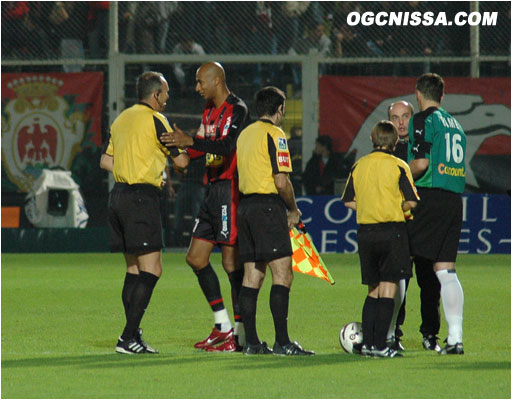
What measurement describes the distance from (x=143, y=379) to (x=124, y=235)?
1571mm

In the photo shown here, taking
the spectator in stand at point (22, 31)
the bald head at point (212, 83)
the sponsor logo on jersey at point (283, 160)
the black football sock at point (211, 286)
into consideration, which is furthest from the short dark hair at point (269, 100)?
the spectator in stand at point (22, 31)

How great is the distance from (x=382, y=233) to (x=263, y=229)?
2.74ft

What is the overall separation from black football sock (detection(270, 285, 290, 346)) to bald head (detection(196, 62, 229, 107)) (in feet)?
5.10

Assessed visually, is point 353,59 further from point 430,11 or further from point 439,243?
point 439,243

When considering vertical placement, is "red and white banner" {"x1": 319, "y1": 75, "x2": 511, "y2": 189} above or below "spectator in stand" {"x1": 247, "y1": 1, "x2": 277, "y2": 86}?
below

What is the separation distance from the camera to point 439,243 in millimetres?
8016

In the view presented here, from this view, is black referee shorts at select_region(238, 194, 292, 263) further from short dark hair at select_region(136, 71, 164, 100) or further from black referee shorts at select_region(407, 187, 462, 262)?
short dark hair at select_region(136, 71, 164, 100)

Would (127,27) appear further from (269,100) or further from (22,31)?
(269,100)

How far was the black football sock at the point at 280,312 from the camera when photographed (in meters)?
7.75

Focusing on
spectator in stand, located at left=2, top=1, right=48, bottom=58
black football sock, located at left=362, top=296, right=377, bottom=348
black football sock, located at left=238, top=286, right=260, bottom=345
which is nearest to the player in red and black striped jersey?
black football sock, located at left=238, top=286, right=260, bottom=345

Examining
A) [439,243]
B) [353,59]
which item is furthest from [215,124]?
[353,59]

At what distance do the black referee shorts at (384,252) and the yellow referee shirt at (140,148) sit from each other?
1.57 meters

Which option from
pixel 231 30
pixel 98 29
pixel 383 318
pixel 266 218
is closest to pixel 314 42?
pixel 231 30

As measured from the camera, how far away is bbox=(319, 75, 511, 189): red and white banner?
18438 millimetres
